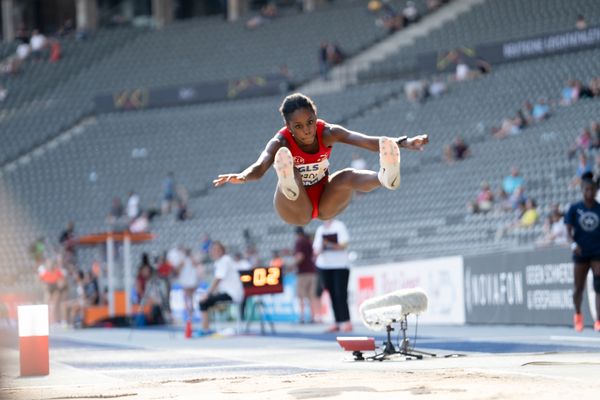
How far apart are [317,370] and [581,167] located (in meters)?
13.8

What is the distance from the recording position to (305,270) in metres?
23.6

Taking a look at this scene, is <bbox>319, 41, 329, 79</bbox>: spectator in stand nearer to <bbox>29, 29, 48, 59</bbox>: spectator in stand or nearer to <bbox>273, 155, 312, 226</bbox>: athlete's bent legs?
<bbox>29, 29, 48, 59</bbox>: spectator in stand

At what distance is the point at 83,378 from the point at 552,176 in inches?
660

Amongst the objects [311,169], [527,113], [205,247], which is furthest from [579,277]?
[205,247]

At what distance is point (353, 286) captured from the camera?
973 inches

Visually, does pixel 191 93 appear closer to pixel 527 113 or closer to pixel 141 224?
pixel 141 224

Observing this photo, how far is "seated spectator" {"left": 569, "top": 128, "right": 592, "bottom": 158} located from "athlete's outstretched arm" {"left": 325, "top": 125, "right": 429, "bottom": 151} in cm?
1531

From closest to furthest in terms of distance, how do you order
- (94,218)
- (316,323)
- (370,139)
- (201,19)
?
(370,139) < (316,323) < (94,218) < (201,19)

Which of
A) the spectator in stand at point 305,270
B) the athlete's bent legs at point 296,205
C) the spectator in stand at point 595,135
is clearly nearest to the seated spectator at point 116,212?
the spectator in stand at point 305,270

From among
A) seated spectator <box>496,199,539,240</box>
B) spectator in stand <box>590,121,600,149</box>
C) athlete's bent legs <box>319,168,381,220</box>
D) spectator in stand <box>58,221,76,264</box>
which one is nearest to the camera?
athlete's bent legs <box>319,168,381,220</box>

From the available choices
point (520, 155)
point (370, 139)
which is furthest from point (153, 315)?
point (370, 139)

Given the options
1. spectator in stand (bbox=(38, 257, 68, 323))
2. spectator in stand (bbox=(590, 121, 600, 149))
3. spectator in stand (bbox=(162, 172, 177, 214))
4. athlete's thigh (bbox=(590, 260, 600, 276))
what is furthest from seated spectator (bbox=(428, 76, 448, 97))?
athlete's thigh (bbox=(590, 260, 600, 276))

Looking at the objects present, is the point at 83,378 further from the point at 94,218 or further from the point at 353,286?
the point at 94,218

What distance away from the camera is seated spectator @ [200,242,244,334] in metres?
20.5
